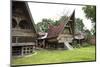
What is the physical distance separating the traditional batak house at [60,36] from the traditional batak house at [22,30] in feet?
0.40

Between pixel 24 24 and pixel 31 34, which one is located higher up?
pixel 24 24

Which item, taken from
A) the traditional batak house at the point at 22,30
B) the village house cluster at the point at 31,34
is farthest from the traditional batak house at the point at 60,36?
the traditional batak house at the point at 22,30

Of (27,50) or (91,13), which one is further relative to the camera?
(91,13)

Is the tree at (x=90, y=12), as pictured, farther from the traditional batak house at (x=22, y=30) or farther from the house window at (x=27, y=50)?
the house window at (x=27, y=50)

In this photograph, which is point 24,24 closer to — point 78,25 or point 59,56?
point 59,56

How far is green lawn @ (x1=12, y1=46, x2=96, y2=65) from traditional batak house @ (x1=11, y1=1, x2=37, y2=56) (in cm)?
8

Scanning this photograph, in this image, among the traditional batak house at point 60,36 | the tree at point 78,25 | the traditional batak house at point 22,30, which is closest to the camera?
the traditional batak house at point 22,30

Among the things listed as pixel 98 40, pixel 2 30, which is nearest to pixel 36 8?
pixel 2 30

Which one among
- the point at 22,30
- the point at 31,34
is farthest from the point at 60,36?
the point at 22,30

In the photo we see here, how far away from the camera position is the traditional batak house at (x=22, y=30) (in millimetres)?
2035

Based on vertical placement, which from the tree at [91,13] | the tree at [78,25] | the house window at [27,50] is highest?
A: the tree at [91,13]

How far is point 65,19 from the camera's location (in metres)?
2.22

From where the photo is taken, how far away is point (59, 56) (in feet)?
7.19

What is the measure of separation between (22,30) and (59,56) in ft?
1.72
